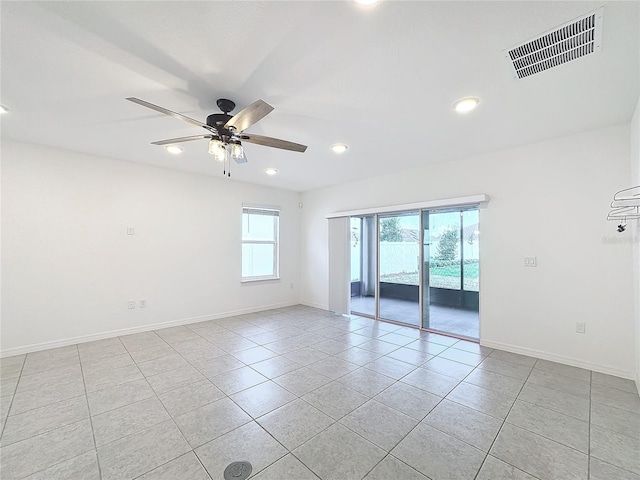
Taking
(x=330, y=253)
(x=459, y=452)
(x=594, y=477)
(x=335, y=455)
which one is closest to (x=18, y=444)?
(x=335, y=455)

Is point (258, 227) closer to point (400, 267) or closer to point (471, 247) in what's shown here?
point (400, 267)

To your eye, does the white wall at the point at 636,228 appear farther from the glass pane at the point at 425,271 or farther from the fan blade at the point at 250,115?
the fan blade at the point at 250,115

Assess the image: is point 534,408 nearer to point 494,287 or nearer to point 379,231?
point 494,287

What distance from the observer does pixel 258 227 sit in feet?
19.2

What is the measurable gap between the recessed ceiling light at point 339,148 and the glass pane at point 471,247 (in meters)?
2.12

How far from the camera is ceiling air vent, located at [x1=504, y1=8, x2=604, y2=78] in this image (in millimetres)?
1593

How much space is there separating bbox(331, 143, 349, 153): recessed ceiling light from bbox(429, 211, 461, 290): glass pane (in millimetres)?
1855

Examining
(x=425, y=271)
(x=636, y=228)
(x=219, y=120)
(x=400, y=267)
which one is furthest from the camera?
(x=400, y=267)

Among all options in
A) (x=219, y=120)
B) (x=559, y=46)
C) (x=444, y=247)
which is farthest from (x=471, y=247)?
(x=219, y=120)

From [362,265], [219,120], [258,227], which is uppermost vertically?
[219,120]

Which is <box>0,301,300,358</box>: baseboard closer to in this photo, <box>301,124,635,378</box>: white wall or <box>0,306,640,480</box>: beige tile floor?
<box>0,306,640,480</box>: beige tile floor

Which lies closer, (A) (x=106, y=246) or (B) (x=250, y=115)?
(B) (x=250, y=115)

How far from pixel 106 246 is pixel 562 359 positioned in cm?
610

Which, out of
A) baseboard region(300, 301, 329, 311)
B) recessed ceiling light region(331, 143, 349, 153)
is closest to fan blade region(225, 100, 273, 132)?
recessed ceiling light region(331, 143, 349, 153)
